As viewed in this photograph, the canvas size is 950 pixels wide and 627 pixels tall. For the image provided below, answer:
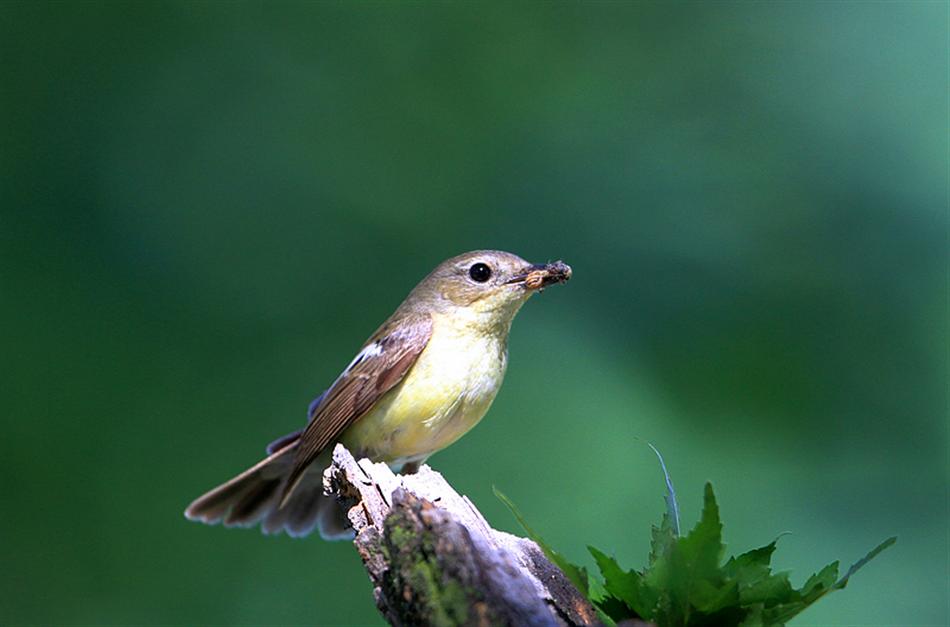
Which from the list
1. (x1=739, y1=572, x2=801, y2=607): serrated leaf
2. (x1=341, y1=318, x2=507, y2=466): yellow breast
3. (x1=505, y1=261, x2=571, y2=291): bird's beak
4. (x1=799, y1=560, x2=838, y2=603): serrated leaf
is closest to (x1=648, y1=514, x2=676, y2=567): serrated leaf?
(x1=739, y1=572, x2=801, y2=607): serrated leaf

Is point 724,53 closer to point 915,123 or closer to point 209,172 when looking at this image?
point 915,123

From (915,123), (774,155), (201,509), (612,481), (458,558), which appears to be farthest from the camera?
(774,155)

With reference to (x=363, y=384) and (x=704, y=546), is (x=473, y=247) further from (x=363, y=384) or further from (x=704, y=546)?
(x=704, y=546)

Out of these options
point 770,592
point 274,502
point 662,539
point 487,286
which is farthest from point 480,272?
point 770,592

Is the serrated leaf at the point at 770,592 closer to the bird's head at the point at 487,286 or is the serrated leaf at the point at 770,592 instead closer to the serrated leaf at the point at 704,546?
the serrated leaf at the point at 704,546

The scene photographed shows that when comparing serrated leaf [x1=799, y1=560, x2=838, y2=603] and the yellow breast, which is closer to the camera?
serrated leaf [x1=799, y1=560, x2=838, y2=603]

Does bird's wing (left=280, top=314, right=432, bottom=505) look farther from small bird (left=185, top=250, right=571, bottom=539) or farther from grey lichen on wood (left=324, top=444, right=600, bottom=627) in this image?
grey lichen on wood (left=324, top=444, right=600, bottom=627)

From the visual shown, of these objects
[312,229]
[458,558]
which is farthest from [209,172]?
[458,558]
